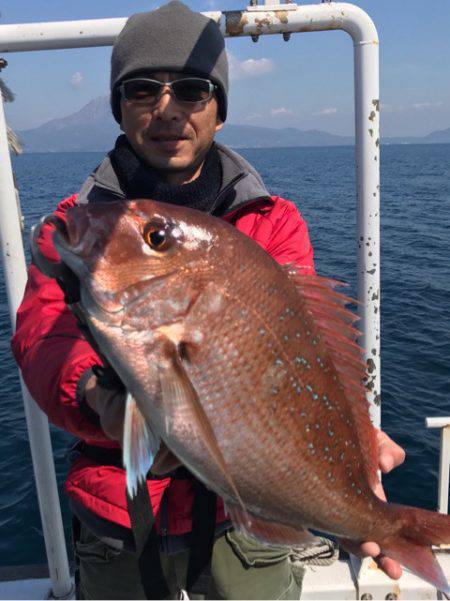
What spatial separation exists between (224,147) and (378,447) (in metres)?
1.86

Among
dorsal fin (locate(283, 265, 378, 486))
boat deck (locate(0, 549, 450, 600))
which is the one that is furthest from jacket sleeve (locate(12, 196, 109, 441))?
boat deck (locate(0, 549, 450, 600))

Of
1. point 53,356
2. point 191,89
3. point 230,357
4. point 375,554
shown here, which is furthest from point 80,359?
point 375,554

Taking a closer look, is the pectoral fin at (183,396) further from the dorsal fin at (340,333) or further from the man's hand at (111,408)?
the dorsal fin at (340,333)

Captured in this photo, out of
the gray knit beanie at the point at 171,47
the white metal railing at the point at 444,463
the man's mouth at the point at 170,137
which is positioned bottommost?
the white metal railing at the point at 444,463

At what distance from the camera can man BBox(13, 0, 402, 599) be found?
254 centimetres

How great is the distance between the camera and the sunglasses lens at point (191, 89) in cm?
262

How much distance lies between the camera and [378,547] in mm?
2338

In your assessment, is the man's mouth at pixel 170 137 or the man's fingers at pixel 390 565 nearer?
the man's fingers at pixel 390 565

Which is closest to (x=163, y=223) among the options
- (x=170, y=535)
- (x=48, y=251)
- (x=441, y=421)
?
(x=48, y=251)

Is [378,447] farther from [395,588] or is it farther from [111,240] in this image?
[395,588]

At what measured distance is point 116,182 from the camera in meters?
2.80

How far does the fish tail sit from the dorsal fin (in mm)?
250

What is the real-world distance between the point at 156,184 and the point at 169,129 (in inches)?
11.7

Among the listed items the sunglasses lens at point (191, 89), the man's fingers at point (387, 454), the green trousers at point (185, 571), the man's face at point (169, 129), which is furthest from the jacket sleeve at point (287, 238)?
the green trousers at point (185, 571)
